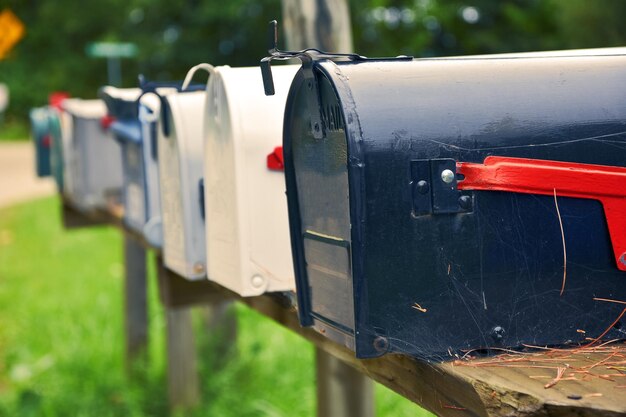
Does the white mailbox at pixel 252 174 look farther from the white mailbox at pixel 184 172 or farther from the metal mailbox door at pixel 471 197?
the metal mailbox door at pixel 471 197

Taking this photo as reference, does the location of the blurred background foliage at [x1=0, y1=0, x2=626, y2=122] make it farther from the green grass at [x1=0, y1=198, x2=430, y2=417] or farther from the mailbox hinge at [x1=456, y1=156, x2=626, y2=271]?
the mailbox hinge at [x1=456, y1=156, x2=626, y2=271]

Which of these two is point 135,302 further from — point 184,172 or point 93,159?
point 184,172

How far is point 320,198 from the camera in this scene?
5.32 ft

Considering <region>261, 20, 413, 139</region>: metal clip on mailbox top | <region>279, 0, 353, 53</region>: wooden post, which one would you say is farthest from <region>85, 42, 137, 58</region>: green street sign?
<region>261, 20, 413, 139</region>: metal clip on mailbox top

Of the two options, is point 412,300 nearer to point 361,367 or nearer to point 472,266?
point 472,266

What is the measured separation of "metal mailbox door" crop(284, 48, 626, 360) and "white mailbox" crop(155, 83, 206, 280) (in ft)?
2.65

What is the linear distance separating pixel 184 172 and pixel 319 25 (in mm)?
956

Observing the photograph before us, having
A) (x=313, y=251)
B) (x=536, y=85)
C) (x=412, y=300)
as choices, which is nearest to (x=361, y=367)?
(x=313, y=251)

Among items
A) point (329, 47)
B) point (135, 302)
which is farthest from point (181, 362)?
point (329, 47)

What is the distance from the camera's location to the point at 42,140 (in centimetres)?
551

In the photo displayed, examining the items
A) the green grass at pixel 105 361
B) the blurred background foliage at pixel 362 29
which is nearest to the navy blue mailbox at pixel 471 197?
the green grass at pixel 105 361

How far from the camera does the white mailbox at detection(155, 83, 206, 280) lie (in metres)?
2.36

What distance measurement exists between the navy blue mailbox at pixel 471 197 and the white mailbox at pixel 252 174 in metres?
0.40

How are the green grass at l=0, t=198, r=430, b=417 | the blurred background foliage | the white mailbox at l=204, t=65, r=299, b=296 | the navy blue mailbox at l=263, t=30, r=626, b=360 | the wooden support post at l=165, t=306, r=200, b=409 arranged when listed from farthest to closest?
1. the blurred background foliage
2. the green grass at l=0, t=198, r=430, b=417
3. the wooden support post at l=165, t=306, r=200, b=409
4. the white mailbox at l=204, t=65, r=299, b=296
5. the navy blue mailbox at l=263, t=30, r=626, b=360
